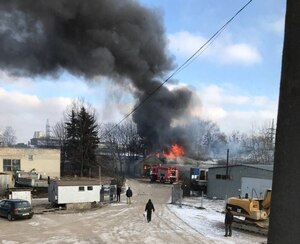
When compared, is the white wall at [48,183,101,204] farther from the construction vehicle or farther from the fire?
the fire

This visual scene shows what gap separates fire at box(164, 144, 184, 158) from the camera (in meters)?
65.2

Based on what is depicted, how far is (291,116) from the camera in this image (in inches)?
102

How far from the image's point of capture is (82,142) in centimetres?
6012

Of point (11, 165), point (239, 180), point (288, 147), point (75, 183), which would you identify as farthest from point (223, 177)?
point (288, 147)

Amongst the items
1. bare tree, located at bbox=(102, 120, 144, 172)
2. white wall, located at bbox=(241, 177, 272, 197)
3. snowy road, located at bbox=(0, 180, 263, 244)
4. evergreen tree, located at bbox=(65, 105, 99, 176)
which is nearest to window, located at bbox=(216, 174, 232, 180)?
white wall, located at bbox=(241, 177, 272, 197)

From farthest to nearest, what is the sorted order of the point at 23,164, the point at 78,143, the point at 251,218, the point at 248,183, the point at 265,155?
the point at 265,155 < the point at 78,143 < the point at 23,164 < the point at 248,183 < the point at 251,218

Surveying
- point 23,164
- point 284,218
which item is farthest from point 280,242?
point 23,164

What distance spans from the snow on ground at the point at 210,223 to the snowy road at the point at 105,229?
68 millimetres

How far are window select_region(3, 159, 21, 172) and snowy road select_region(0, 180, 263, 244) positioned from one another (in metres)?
31.3

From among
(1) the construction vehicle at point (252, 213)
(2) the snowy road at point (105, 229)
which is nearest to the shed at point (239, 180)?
(2) the snowy road at point (105, 229)

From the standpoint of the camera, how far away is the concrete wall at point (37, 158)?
2203 inches

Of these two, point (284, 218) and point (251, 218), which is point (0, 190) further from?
point (284, 218)

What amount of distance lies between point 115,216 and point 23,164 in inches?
1372

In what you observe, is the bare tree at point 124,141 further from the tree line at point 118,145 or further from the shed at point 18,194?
the shed at point 18,194
